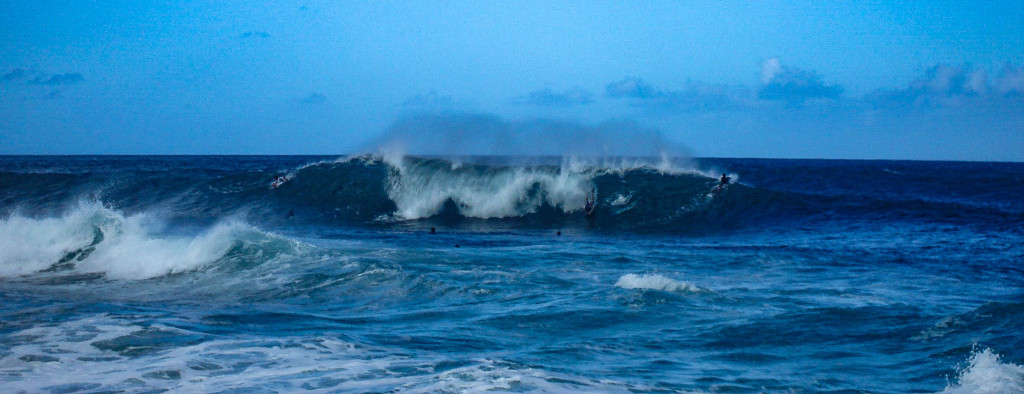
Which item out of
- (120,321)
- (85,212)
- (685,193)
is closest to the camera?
(120,321)

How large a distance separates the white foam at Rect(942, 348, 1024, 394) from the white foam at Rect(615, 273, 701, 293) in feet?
13.3

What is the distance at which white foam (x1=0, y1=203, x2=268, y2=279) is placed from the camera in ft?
47.4

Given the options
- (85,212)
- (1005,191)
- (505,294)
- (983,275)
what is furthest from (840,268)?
(1005,191)

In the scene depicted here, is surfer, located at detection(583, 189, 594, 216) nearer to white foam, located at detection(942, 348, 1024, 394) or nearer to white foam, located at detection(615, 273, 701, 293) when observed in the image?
white foam, located at detection(615, 273, 701, 293)

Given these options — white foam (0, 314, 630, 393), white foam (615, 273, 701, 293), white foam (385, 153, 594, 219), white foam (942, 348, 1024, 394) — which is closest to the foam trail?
white foam (0, 314, 630, 393)

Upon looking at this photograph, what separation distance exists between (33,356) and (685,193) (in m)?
22.8

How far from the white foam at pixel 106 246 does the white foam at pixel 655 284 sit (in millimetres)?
7908

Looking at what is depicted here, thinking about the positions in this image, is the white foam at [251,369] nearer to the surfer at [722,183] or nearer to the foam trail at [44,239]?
the foam trail at [44,239]

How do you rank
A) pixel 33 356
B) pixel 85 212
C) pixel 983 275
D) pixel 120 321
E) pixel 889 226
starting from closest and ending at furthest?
1. pixel 33 356
2. pixel 120 321
3. pixel 983 275
4. pixel 85 212
5. pixel 889 226

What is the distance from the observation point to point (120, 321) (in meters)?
9.13

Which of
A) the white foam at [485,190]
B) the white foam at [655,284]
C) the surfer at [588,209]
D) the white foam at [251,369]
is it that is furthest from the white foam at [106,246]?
Answer: the surfer at [588,209]

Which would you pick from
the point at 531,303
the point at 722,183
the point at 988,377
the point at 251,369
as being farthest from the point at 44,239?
the point at 722,183

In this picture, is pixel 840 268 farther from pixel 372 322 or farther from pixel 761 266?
pixel 372 322

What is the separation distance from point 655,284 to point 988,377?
4.85 m
